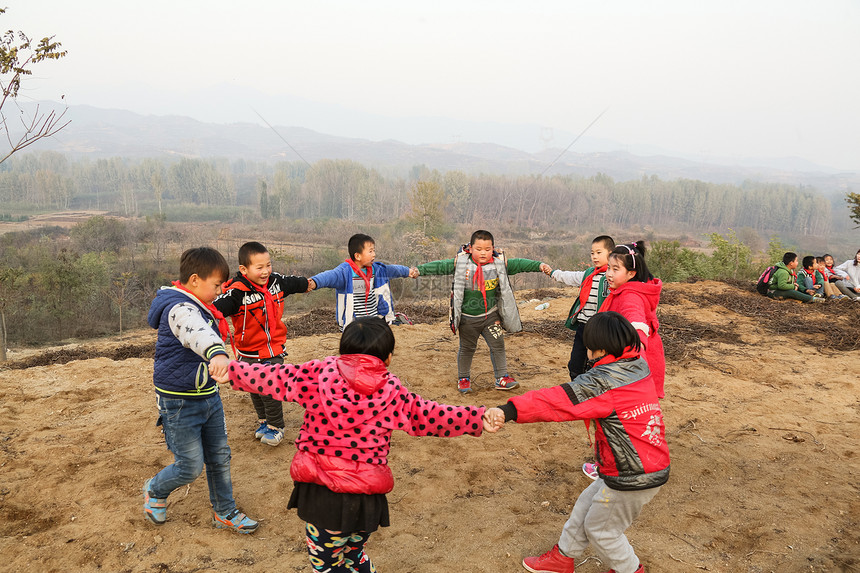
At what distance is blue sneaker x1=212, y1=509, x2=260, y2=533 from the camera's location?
3191 millimetres

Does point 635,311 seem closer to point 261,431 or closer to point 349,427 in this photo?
point 349,427

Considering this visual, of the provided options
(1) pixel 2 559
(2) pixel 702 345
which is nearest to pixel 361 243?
(1) pixel 2 559

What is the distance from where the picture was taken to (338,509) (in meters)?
2.00

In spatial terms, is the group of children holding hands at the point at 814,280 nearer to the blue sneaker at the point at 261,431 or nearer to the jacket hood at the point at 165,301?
the blue sneaker at the point at 261,431

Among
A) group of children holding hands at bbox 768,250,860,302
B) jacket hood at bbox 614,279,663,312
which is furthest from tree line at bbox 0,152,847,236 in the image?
jacket hood at bbox 614,279,663,312

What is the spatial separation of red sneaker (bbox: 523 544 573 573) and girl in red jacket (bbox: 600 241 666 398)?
1.35m

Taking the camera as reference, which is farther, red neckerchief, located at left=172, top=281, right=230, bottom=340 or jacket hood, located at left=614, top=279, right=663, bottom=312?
jacket hood, located at left=614, top=279, right=663, bottom=312

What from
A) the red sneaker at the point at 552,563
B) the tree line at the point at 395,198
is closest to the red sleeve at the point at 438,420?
the red sneaker at the point at 552,563

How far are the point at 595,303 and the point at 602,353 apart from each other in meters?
2.18

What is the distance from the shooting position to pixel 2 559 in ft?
9.44

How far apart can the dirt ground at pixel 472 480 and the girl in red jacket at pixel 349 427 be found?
1136mm

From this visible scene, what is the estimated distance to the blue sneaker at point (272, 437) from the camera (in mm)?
4508

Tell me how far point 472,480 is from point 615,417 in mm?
1996

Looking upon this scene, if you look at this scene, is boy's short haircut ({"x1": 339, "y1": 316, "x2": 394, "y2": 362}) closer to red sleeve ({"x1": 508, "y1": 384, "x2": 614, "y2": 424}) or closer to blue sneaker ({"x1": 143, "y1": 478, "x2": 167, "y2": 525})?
red sleeve ({"x1": 508, "y1": 384, "x2": 614, "y2": 424})
